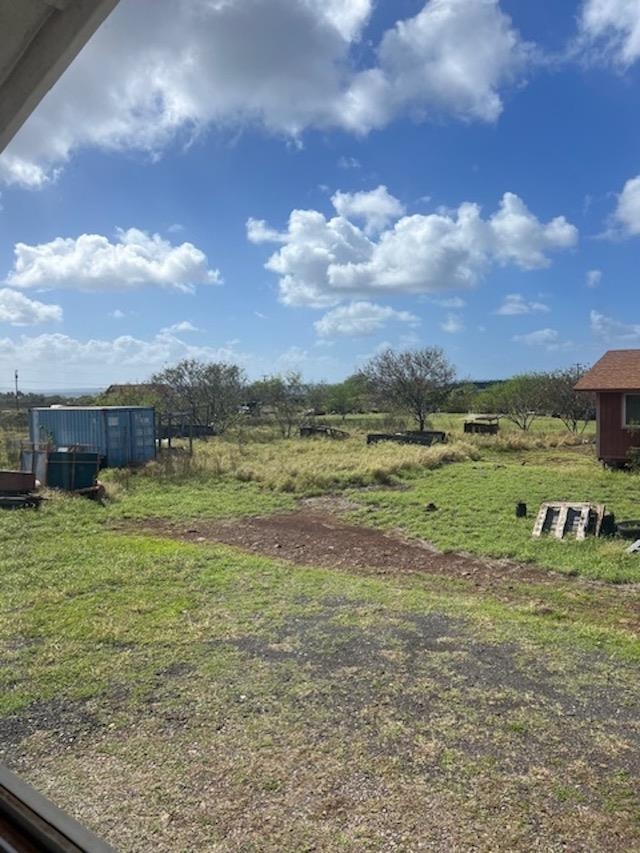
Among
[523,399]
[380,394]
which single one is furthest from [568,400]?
[380,394]

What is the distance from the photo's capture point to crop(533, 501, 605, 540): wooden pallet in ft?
26.6

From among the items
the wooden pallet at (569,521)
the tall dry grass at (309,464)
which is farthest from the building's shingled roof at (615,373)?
the wooden pallet at (569,521)

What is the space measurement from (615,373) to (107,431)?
13.4 metres

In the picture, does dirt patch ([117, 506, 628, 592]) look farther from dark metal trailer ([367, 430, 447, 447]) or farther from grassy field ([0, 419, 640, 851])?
dark metal trailer ([367, 430, 447, 447])

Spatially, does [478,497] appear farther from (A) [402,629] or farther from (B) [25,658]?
(B) [25,658]

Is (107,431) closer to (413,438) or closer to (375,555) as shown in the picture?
(413,438)

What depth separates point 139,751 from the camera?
2.99 metres

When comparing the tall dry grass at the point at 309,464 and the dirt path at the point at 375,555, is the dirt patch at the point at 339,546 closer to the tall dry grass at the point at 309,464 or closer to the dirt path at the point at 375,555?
the dirt path at the point at 375,555

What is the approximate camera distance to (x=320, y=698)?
354cm

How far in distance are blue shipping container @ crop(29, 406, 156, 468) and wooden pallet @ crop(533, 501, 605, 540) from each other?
1118 cm

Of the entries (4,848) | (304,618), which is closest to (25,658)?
(304,618)

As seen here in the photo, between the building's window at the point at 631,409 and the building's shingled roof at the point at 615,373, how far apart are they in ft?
1.28

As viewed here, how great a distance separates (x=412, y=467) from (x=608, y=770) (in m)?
11.9

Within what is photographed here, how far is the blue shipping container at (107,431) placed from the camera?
16016 millimetres
